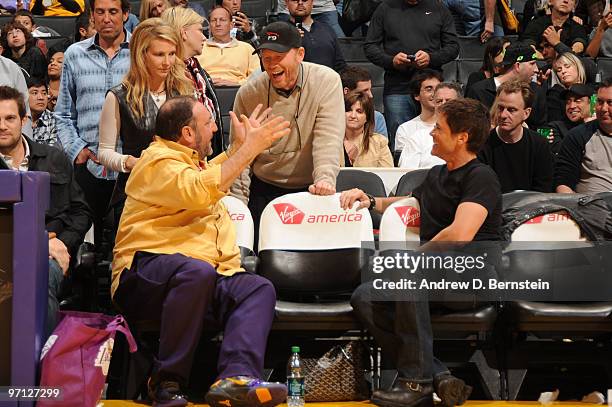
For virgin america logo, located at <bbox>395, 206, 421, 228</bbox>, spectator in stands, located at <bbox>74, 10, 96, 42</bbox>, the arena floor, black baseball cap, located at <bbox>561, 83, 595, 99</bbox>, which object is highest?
spectator in stands, located at <bbox>74, 10, 96, 42</bbox>

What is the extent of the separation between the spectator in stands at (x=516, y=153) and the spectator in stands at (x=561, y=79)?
2.31 m

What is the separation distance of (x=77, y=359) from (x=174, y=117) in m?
1.28

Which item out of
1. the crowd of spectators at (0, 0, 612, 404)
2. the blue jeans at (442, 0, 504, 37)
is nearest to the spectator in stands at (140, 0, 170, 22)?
the crowd of spectators at (0, 0, 612, 404)

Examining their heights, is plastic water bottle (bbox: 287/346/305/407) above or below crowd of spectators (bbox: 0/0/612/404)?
below

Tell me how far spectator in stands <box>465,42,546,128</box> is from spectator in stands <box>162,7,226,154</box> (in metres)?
2.96

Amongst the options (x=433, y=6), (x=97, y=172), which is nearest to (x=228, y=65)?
(x=433, y=6)

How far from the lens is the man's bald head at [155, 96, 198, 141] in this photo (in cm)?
511

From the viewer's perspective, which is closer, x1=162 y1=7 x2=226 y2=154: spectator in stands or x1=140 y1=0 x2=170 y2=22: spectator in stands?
x1=162 y1=7 x2=226 y2=154: spectator in stands

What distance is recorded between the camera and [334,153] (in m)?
5.74

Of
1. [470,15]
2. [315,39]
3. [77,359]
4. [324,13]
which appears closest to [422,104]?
[315,39]

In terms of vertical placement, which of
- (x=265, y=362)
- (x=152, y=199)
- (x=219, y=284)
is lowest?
(x=265, y=362)

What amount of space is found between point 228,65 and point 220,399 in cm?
483

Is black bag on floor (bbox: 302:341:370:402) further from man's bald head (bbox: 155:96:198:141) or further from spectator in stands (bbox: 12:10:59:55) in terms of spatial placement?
spectator in stands (bbox: 12:10:59:55)

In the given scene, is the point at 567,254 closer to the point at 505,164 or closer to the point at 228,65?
the point at 505,164
